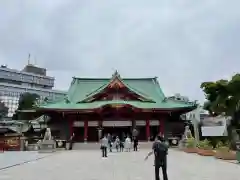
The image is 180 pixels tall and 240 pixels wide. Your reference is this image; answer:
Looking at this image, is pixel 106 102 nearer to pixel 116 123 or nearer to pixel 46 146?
pixel 116 123

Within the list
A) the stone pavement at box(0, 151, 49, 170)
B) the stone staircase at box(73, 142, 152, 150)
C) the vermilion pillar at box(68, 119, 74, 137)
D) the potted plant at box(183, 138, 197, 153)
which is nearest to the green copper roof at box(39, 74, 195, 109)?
the vermilion pillar at box(68, 119, 74, 137)

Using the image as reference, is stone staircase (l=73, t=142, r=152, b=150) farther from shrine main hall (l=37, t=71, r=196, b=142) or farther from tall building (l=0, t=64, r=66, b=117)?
tall building (l=0, t=64, r=66, b=117)

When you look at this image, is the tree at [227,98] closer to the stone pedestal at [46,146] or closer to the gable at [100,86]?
the stone pedestal at [46,146]

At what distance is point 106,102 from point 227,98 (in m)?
17.2

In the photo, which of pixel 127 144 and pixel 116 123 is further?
pixel 116 123

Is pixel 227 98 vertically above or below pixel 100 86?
below

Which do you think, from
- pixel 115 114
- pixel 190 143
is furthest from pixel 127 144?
pixel 115 114

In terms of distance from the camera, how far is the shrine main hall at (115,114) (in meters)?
38.8

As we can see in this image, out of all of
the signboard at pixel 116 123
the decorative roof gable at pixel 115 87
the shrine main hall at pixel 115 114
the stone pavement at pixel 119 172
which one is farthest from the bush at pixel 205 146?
the decorative roof gable at pixel 115 87

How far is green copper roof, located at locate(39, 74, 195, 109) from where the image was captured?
129 ft

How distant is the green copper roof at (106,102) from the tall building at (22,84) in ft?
153

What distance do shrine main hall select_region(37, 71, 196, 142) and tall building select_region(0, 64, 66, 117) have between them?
53928 millimetres

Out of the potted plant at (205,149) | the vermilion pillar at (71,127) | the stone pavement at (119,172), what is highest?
the vermilion pillar at (71,127)

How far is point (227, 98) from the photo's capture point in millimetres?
25703
